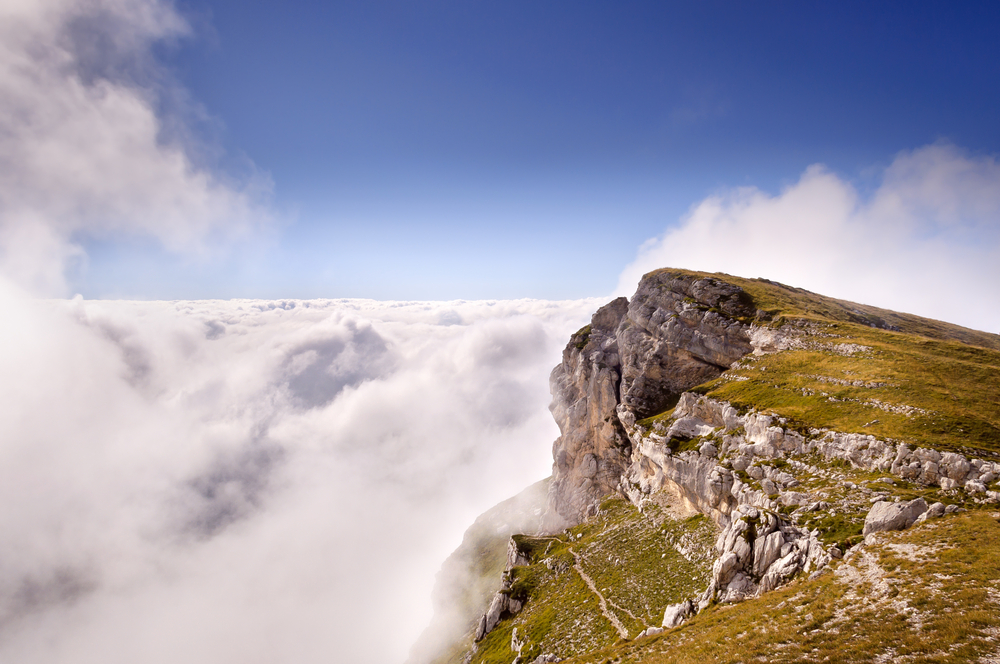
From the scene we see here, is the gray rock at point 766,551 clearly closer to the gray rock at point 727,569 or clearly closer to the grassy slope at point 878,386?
the gray rock at point 727,569

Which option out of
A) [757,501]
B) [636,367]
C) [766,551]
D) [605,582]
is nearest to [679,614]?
[766,551]

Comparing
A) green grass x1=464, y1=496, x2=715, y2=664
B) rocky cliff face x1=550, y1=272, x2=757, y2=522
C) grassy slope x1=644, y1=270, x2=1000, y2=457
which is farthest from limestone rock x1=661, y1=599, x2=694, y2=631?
rocky cliff face x1=550, y1=272, x2=757, y2=522

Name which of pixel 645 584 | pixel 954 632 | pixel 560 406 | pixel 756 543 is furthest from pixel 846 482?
Answer: pixel 560 406

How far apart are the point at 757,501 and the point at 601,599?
28.3m

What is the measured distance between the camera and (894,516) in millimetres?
30547

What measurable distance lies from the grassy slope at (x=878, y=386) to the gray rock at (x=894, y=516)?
36.7 feet

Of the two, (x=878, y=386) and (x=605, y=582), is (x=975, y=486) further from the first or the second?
(x=605, y=582)

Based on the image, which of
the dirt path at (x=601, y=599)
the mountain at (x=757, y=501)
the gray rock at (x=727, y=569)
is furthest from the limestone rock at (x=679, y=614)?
the dirt path at (x=601, y=599)

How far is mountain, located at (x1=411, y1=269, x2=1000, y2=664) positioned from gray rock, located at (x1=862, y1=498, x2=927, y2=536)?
0.44 feet

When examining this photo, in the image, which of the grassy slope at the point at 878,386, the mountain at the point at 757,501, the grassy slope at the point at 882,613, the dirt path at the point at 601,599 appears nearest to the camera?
the grassy slope at the point at 882,613

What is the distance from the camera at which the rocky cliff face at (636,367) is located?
88.1 m

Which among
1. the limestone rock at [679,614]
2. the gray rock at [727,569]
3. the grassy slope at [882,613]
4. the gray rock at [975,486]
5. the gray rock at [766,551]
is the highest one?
the gray rock at [975,486]

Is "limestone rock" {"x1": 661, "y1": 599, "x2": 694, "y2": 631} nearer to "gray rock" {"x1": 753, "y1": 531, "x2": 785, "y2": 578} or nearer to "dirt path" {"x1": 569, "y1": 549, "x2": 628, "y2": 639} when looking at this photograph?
"gray rock" {"x1": 753, "y1": 531, "x2": 785, "y2": 578}

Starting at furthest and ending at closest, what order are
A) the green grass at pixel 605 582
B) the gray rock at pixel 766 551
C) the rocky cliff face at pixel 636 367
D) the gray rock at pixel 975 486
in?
the rocky cliff face at pixel 636 367 → the green grass at pixel 605 582 → the gray rock at pixel 766 551 → the gray rock at pixel 975 486
